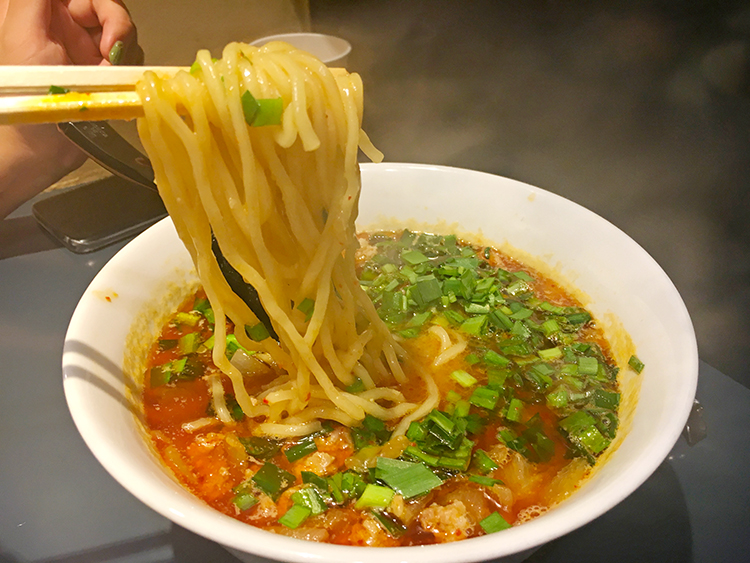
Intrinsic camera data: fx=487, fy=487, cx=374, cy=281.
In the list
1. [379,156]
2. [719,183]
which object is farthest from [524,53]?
[379,156]

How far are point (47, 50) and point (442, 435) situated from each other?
11.3ft

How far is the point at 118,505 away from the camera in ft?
5.87

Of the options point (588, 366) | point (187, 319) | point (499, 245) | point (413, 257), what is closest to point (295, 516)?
point (187, 319)

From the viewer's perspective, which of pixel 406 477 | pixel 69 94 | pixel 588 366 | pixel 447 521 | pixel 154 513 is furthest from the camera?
pixel 588 366

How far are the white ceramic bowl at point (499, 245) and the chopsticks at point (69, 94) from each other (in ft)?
2.51

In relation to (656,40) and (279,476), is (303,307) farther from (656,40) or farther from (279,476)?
(656,40)

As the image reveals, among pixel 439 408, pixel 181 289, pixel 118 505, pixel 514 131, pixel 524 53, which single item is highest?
pixel 524 53

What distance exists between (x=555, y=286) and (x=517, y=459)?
Answer: 1.04m

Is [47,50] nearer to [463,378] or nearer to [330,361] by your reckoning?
[330,361]

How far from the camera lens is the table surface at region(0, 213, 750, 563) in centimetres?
165

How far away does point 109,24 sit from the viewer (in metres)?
3.34

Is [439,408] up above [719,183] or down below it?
below

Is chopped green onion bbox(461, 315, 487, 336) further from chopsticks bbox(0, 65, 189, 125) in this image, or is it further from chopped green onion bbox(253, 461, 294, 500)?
chopsticks bbox(0, 65, 189, 125)

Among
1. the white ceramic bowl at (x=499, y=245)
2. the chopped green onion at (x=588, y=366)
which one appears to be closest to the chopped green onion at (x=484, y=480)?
the white ceramic bowl at (x=499, y=245)
